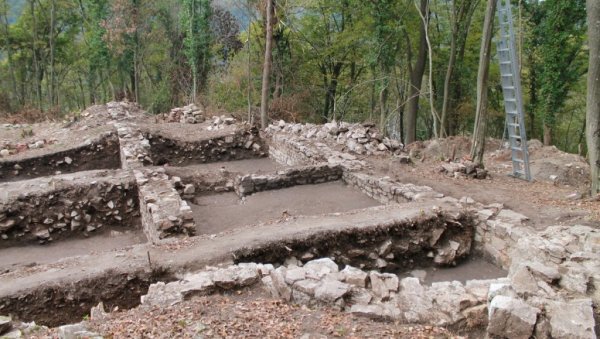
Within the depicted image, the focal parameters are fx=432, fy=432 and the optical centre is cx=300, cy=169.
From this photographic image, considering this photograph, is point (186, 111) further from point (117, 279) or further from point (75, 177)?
point (117, 279)

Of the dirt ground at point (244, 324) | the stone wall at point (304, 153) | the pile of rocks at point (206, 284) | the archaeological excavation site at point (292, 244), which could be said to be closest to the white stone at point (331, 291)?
the archaeological excavation site at point (292, 244)

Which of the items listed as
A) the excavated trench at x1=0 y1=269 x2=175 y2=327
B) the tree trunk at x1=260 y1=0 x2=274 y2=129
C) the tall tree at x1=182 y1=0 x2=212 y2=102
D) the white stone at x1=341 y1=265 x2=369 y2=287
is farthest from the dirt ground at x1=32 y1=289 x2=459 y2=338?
the tall tree at x1=182 y1=0 x2=212 y2=102

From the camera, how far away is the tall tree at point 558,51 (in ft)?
58.4

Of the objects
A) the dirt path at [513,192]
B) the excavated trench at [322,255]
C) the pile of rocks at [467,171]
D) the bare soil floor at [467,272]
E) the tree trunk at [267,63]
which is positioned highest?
the tree trunk at [267,63]

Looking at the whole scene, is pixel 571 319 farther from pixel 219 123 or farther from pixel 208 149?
pixel 219 123

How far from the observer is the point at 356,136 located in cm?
1259

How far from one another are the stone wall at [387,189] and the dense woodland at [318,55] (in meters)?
5.31

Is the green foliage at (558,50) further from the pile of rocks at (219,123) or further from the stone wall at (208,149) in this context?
the pile of rocks at (219,123)

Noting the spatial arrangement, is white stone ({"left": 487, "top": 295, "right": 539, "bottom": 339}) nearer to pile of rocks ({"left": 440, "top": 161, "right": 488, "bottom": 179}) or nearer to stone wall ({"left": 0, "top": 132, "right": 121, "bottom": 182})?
pile of rocks ({"left": 440, "top": 161, "right": 488, "bottom": 179})

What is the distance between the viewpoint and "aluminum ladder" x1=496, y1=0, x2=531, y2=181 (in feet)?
30.7

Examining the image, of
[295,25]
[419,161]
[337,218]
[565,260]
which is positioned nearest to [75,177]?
[337,218]

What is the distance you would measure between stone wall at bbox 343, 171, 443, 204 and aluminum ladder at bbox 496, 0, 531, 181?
280cm

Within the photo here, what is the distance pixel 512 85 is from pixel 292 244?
21.5ft

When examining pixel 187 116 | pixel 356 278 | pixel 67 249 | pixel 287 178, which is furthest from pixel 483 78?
pixel 187 116
